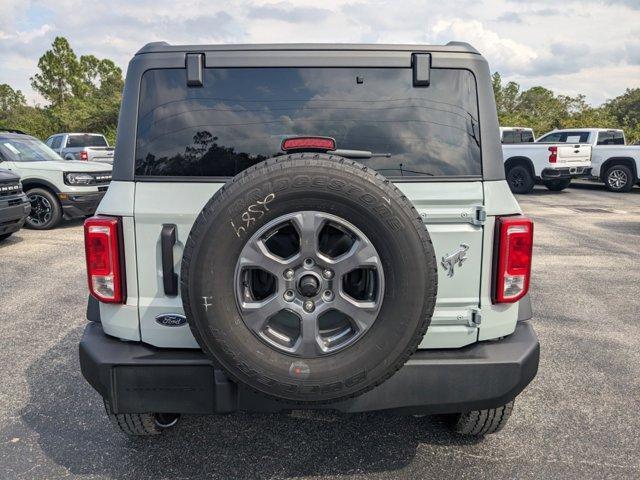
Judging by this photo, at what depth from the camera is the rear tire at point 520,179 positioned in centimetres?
1619

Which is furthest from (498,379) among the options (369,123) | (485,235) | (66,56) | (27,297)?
(66,56)

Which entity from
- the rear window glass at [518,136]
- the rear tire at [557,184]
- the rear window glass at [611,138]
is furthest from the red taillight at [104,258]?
the rear window glass at [611,138]

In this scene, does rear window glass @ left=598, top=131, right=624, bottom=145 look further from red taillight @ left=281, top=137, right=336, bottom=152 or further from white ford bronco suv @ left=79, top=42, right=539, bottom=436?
red taillight @ left=281, top=137, right=336, bottom=152

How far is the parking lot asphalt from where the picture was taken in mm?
2711

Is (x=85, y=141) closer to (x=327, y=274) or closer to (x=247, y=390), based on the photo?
(x=247, y=390)

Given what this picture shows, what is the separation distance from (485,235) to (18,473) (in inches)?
99.2

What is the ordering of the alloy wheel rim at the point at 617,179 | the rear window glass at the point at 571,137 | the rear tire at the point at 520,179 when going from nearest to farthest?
the rear tire at the point at 520,179 → the alloy wheel rim at the point at 617,179 → the rear window glass at the point at 571,137

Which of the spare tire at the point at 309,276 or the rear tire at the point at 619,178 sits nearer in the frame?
the spare tire at the point at 309,276

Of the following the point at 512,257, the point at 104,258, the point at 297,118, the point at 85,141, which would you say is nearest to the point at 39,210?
the point at 104,258

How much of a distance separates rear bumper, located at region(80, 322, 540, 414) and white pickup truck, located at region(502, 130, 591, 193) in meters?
14.2

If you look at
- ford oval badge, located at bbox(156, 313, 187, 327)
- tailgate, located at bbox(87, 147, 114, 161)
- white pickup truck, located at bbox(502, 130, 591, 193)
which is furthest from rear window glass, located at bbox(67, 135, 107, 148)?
ford oval badge, located at bbox(156, 313, 187, 327)

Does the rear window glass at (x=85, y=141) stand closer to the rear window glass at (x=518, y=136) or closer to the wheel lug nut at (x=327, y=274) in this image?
the rear window glass at (x=518, y=136)

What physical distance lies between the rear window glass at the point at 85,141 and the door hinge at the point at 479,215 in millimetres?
18145

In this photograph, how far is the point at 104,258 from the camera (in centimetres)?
242
